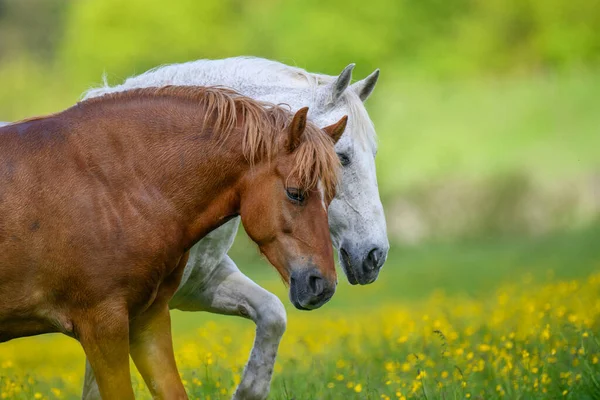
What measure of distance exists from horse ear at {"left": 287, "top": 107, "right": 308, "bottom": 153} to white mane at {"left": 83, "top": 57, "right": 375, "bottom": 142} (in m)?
1.24

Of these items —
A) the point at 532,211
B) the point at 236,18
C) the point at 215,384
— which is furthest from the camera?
the point at 236,18

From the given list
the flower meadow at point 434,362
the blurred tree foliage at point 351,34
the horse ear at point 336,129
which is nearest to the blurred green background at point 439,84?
the blurred tree foliage at point 351,34

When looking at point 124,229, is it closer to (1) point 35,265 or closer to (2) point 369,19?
(1) point 35,265

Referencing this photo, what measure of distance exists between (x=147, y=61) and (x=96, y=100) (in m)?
28.1

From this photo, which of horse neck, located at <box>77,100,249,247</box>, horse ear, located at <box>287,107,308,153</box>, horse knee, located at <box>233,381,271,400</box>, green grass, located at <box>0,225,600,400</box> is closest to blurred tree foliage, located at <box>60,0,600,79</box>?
green grass, located at <box>0,225,600,400</box>

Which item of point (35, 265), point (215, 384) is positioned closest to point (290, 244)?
point (35, 265)

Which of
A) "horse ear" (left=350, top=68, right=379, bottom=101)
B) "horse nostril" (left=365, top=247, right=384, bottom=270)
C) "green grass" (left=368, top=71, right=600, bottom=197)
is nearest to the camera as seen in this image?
"horse nostril" (left=365, top=247, right=384, bottom=270)

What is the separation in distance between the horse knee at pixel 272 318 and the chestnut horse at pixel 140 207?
87 centimetres

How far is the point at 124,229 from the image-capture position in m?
4.33

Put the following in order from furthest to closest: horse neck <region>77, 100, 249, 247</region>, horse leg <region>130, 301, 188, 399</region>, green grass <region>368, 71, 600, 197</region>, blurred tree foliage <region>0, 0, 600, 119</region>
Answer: blurred tree foliage <region>0, 0, 600, 119</region> → green grass <region>368, 71, 600, 197</region> → horse leg <region>130, 301, 188, 399</region> → horse neck <region>77, 100, 249, 247</region>

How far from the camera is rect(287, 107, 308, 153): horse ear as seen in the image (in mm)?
4297

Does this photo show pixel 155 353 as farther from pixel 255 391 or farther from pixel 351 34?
pixel 351 34

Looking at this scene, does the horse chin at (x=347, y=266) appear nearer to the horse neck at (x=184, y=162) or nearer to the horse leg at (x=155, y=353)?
the horse neck at (x=184, y=162)

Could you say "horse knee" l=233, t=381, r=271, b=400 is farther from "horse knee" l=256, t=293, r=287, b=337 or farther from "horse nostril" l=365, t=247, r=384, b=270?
"horse nostril" l=365, t=247, r=384, b=270
